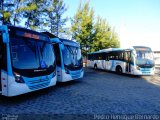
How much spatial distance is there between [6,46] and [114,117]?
4.46m

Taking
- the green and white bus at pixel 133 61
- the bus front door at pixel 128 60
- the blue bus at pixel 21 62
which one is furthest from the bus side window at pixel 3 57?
the bus front door at pixel 128 60

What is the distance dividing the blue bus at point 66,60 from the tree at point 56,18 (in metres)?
16.4

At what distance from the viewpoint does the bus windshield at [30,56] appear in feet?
24.4

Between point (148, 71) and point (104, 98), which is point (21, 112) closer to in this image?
point (104, 98)

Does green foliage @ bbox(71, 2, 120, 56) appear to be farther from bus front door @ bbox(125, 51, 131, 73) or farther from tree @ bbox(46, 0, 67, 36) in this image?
bus front door @ bbox(125, 51, 131, 73)

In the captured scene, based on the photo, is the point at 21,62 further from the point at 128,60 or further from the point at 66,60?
the point at 128,60

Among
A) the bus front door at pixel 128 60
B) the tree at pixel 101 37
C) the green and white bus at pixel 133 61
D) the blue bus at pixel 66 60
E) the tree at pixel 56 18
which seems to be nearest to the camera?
the blue bus at pixel 66 60

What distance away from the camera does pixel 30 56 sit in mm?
8023

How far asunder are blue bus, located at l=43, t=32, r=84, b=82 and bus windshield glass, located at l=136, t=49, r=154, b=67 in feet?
20.9

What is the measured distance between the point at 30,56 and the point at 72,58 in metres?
4.38

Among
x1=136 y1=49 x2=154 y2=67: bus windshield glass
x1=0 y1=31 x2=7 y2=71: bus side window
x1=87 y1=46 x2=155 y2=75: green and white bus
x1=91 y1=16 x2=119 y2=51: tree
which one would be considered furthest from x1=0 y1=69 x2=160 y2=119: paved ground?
x1=91 y1=16 x2=119 y2=51: tree

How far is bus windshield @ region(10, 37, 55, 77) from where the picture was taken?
7.43m

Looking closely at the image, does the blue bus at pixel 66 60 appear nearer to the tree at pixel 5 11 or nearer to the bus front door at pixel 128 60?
the bus front door at pixel 128 60

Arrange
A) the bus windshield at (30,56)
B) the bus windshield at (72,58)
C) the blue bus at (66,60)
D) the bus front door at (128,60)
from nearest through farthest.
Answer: the bus windshield at (30,56), the blue bus at (66,60), the bus windshield at (72,58), the bus front door at (128,60)
